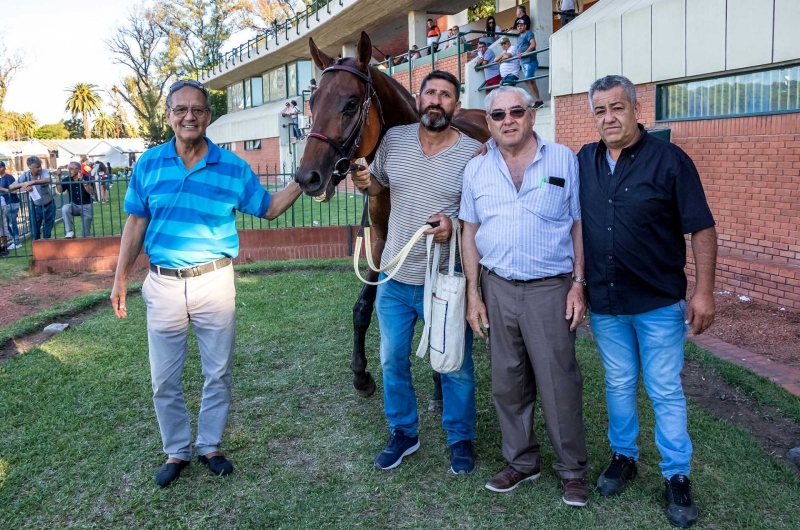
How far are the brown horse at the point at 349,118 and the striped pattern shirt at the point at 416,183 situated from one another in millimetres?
173

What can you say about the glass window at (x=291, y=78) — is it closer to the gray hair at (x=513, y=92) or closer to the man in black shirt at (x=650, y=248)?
the gray hair at (x=513, y=92)

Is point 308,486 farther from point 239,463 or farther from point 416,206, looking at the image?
point 416,206

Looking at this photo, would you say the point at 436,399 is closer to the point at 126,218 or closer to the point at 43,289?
the point at 43,289

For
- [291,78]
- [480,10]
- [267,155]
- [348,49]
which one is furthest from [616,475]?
[291,78]

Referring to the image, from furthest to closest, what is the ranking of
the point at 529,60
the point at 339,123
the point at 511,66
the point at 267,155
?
the point at 267,155 < the point at 511,66 < the point at 529,60 < the point at 339,123

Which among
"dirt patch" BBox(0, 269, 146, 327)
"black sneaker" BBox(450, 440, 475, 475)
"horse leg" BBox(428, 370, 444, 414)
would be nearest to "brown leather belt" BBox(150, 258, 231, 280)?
"black sneaker" BBox(450, 440, 475, 475)

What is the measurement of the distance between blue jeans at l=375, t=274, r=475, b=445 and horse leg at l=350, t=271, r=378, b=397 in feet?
2.49

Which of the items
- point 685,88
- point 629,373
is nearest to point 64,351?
point 629,373

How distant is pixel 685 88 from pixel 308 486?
7.78 m

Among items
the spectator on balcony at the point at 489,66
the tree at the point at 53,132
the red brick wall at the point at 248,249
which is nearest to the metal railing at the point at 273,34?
the spectator on balcony at the point at 489,66

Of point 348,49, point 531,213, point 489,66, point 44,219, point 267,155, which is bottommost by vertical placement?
point 44,219

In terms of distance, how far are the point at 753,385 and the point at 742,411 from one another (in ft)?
1.38

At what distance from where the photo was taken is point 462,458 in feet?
12.1

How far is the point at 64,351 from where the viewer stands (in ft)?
20.6
